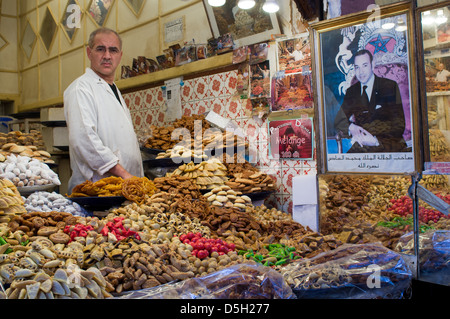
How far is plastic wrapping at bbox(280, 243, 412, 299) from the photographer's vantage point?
1266mm

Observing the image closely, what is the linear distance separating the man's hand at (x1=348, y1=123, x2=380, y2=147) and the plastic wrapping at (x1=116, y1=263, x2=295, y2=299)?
83cm

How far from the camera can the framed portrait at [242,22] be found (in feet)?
11.4

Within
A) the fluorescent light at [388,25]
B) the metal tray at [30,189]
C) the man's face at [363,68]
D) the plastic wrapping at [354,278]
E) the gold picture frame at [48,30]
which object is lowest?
the plastic wrapping at [354,278]

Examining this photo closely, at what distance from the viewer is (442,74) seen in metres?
1.52

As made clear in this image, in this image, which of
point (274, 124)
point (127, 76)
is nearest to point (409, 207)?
point (274, 124)

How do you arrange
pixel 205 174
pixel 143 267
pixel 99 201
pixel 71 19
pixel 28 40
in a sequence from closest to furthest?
pixel 143 267
pixel 99 201
pixel 205 174
pixel 71 19
pixel 28 40

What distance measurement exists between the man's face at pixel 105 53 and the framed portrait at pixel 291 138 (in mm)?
1497

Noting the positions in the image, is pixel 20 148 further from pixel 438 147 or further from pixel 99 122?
pixel 438 147

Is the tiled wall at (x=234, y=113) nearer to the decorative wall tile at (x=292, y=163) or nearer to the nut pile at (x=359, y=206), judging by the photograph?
the decorative wall tile at (x=292, y=163)

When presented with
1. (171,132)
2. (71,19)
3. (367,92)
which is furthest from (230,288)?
(71,19)

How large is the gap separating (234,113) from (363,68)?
199 cm

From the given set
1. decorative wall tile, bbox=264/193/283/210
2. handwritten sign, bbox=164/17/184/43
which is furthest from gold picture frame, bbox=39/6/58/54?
decorative wall tile, bbox=264/193/283/210

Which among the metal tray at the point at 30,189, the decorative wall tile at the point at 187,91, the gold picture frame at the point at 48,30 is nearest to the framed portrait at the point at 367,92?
the metal tray at the point at 30,189

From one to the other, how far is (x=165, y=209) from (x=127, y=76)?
130 inches
